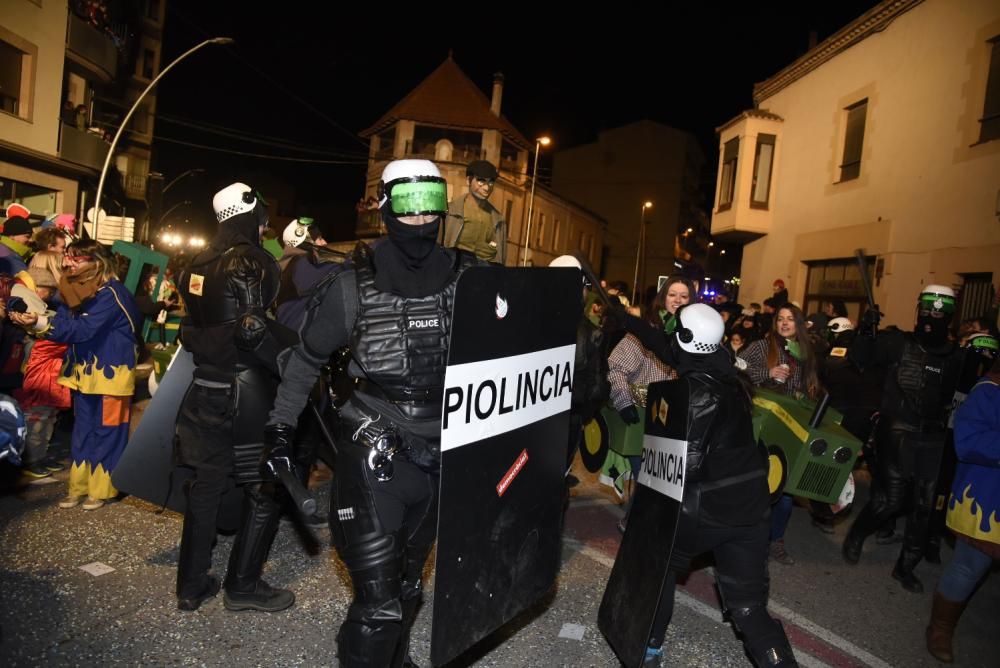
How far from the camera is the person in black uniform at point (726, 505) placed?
10.4 feet

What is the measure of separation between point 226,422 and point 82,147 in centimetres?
2289

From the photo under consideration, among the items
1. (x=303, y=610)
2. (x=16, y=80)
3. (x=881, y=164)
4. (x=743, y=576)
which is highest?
(x=16, y=80)

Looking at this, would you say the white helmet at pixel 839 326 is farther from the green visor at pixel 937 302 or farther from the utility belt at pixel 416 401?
the utility belt at pixel 416 401

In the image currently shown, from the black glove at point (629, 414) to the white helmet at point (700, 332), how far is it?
190 centimetres

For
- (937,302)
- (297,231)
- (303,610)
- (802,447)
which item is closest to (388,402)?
(303,610)

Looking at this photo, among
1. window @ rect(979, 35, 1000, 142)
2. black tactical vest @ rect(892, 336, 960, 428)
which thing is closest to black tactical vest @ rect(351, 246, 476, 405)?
black tactical vest @ rect(892, 336, 960, 428)

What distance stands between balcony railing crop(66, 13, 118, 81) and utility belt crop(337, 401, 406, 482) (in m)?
24.1

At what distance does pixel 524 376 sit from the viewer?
2709mm

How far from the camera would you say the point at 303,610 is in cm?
384

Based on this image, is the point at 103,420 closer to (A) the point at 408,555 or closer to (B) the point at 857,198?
(A) the point at 408,555

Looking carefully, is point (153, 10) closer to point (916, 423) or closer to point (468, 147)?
point (468, 147)

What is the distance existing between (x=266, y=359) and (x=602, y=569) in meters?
2.82

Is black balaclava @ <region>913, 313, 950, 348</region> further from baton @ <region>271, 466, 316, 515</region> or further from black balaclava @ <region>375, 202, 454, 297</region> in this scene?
baton @ <region>271, 466, 316, 515</region>

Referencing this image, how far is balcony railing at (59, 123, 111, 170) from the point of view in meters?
21.3
